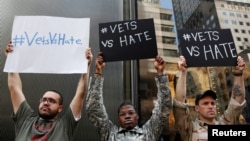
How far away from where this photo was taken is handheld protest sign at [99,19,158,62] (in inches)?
118

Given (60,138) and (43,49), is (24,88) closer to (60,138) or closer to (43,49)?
(43,49)

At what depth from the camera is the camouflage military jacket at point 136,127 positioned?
2757mm

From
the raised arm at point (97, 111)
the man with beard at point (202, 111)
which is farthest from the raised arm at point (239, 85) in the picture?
the raised arm at point (97, 111)

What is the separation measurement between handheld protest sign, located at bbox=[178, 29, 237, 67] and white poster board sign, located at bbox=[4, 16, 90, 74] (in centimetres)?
87

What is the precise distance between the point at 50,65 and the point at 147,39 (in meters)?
0.86

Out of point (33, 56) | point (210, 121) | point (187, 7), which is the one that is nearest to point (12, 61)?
point (33, 56)

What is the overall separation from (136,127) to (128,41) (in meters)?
0.76

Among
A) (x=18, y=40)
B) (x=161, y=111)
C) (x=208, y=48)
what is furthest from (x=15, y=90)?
(x=208, y=48)

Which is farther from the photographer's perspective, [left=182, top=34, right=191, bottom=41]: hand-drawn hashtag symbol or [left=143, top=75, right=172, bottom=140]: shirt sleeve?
[left=182, top=34, right=191, bottom=41]: hand-drawn hashtag symbol

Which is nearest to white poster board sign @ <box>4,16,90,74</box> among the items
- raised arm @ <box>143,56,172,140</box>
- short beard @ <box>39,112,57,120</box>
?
short beard @ <box>39,112,57,120</box>

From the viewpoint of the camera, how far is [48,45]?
3.08 m

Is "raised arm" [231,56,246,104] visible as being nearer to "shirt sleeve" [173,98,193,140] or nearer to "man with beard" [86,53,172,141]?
"shirt sleeve" [173,98,193,140]

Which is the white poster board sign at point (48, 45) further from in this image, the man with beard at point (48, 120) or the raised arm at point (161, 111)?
the raised arm at point (161, 111)

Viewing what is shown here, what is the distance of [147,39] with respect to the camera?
3055 millimetres
